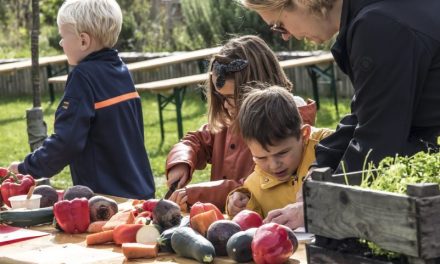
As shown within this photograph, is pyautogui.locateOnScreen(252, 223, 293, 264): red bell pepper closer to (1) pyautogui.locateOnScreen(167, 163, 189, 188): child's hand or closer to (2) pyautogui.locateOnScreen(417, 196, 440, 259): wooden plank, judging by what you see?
(2) pyautogui.locateOnScreen(417, 196, 440, 259): wooden plank

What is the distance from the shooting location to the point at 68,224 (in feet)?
12.4

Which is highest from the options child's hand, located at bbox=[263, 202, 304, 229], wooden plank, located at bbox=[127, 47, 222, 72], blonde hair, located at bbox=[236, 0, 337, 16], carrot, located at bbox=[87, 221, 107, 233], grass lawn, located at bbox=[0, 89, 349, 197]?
blonde hair, located at bbox=[236, 0, 337, 16]

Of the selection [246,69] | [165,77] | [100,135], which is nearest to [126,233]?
[246,69]

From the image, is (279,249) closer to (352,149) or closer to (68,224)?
(352,149)

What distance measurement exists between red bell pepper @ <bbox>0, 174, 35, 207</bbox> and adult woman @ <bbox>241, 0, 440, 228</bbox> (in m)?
1.76

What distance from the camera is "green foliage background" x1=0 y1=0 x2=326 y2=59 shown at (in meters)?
16.3

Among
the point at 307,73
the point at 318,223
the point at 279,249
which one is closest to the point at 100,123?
the point at 279,249

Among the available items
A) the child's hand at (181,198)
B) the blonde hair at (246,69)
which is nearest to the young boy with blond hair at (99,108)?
the blonde hair at (246,69)

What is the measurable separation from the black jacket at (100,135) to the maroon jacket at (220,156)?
0.43 m

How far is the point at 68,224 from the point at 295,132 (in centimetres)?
91

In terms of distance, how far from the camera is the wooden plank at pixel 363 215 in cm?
243

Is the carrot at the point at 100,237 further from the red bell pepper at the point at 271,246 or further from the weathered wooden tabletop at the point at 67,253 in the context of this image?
the red bell pepper at the point at 271,246

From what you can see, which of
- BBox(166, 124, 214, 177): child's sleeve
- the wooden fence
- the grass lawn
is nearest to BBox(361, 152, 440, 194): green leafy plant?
BBox(166, 124, 214, 177): child's sleeve

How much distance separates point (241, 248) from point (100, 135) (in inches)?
82.1
